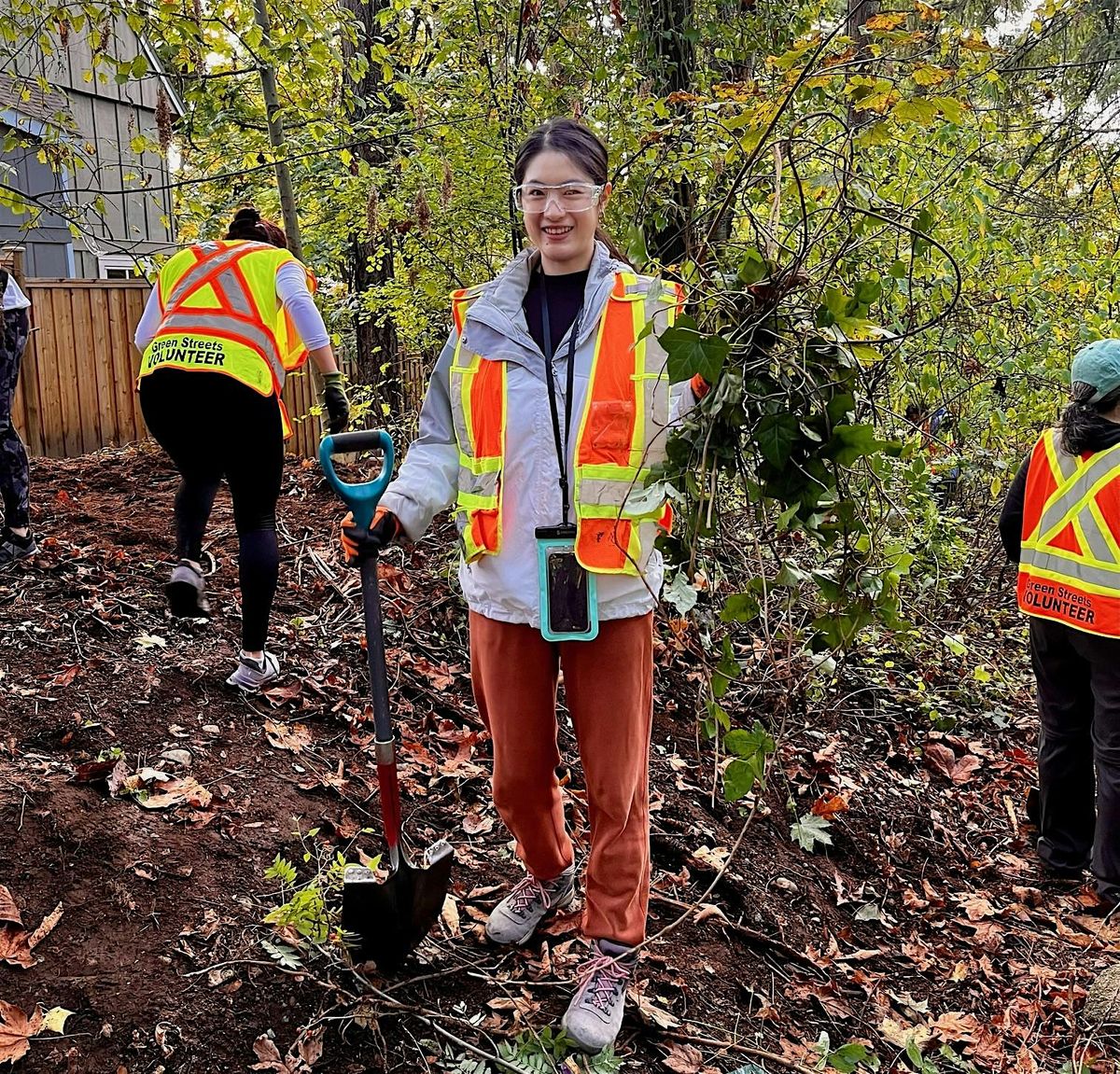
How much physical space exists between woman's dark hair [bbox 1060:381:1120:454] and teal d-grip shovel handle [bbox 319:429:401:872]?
332 cm

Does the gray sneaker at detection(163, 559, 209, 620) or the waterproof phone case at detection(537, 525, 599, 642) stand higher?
the waterproof phone case at detection(537, 525, 599, 642)

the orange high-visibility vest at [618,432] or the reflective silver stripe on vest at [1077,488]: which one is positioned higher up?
the orange high-visibility vest at [618,432]

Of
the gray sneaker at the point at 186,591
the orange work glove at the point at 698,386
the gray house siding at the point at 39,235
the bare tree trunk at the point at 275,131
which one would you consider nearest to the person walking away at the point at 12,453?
the gray sneaker at the point at 186,591

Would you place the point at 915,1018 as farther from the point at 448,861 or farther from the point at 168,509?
the point at 168,509

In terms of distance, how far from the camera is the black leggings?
4098 mm

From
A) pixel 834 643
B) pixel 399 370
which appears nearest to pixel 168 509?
pixel 399 370

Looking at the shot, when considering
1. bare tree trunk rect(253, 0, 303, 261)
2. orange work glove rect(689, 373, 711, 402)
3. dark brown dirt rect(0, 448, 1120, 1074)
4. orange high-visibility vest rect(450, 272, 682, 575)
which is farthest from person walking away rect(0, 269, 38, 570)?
orange work glove rect(689, 373, 711, 402)

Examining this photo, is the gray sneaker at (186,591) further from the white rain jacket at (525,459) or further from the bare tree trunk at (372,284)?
the bare tree trunk at (372,284)

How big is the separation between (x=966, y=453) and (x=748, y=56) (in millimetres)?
2898

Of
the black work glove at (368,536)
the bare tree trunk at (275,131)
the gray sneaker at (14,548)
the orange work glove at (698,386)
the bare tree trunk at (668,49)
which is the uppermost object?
the bare tree trunk at (668,49)

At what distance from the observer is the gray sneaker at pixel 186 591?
4309 mm

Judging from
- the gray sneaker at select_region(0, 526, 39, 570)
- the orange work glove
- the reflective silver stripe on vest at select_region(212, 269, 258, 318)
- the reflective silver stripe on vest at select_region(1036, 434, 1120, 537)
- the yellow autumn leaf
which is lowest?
the yellow autumn leaf

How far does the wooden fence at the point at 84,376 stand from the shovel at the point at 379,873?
7.11 metres

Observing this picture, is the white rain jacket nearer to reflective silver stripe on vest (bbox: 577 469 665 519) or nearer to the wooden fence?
reflective silver stripe on vest (bbox: 577 469 665 519)
